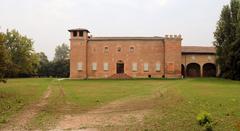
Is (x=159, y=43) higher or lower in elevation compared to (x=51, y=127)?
higher

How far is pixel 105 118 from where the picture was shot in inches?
563

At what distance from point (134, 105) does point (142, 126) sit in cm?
623

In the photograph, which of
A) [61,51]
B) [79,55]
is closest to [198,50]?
[79,55]

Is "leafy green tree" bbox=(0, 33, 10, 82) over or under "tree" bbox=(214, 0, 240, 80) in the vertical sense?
under

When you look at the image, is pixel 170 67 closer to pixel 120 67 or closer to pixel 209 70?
pixel 120 67

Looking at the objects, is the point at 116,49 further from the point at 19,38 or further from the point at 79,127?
the point at 79,127

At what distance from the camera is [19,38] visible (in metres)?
65.9

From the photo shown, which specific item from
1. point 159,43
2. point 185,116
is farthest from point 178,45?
point 185,116

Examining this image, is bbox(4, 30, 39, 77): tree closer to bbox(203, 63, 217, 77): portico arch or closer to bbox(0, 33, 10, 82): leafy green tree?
bbox(203, 63, 217, 77): portico arch

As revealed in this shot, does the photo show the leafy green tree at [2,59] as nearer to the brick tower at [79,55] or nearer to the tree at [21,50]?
the brick tower at [79,55]

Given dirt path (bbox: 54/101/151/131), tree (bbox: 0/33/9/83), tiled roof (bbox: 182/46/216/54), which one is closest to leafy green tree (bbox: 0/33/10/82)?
Result: tree (bbox: 0/33/9/83)

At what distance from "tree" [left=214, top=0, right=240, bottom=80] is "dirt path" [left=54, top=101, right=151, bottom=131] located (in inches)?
1287

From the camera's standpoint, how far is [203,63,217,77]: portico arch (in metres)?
64.8

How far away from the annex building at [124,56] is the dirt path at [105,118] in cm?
4067
